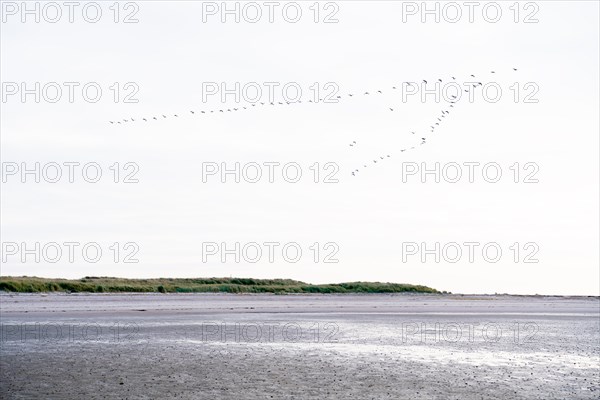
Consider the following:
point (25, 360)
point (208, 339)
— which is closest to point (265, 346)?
point (208, 339)

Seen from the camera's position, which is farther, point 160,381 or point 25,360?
point 25,360

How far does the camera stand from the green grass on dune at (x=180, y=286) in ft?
298

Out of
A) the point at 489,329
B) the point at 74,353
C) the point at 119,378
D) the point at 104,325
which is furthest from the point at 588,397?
the point at 104,325

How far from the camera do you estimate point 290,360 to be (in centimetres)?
2469

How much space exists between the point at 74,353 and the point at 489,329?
2099 centimetres

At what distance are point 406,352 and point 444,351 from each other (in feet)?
4.65

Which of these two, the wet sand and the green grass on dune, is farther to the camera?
the green grass on dune

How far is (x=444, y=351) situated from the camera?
2808 cm

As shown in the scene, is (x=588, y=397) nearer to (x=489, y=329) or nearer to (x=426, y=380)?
(x=426, y=380)

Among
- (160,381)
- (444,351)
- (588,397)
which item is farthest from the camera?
(444,351)

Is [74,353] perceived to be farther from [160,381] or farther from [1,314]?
[1,314]

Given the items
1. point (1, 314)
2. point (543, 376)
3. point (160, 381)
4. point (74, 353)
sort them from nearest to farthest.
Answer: point (160, 381) → point (543, 376) → point (74, 353) → point (1, 314)

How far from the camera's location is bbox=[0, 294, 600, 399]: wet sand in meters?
19.4

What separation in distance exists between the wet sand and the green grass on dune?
51792 millimetres
